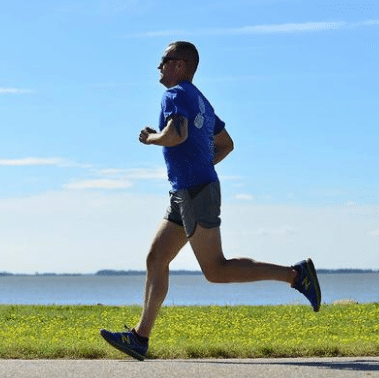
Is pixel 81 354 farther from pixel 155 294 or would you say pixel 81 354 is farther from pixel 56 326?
pixel 56 326

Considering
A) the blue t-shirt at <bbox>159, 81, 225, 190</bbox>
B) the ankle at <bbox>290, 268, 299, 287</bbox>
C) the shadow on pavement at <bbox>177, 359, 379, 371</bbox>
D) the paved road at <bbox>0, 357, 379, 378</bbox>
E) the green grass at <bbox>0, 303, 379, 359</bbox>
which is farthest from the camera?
the green grass at <bbox>0, 303, 379, 359</bbox>

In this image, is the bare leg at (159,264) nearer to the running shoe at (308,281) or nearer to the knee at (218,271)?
the knee at (218,271)

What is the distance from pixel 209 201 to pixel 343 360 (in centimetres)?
169

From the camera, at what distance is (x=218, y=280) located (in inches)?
311

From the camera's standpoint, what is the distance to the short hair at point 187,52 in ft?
26.8

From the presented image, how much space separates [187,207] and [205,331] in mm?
4137

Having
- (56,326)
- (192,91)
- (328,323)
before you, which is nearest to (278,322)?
(328,323)

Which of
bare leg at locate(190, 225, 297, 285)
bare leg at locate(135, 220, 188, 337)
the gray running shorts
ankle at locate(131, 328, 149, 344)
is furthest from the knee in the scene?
ankle at locate(131, 328, 149, 344)

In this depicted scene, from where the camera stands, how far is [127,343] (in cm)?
809

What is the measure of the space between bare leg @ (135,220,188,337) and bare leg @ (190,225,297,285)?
281 mm

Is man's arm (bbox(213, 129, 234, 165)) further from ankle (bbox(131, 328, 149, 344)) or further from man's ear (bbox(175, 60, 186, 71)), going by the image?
ankle (bbox(131, 328, 149, 344))

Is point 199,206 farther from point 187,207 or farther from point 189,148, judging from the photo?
point 189,148

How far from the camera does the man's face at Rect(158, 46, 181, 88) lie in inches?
322

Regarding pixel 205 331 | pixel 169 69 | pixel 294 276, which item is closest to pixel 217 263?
pixel 294 276
